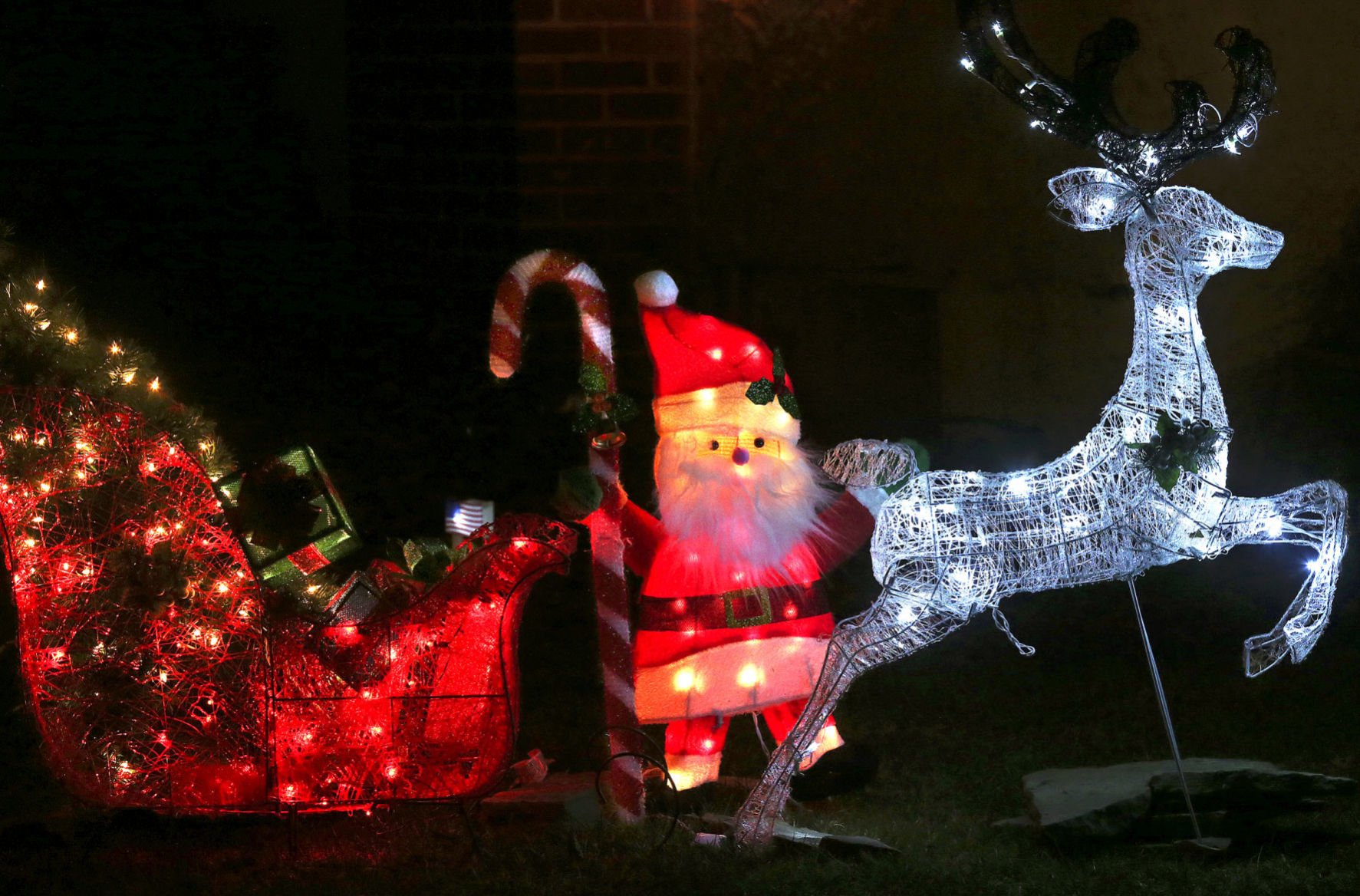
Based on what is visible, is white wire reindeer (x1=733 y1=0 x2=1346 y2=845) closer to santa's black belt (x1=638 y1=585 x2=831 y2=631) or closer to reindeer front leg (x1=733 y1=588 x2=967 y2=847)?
reindeer front leg (x1=733 y1=588 x2=967 y2=847)

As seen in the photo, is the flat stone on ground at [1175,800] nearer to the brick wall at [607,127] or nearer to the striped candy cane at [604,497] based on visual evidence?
the striped candy cane at [604,497]

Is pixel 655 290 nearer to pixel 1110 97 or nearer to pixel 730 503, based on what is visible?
pixel 730 503

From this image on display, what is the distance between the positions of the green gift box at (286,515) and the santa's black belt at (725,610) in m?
0.89

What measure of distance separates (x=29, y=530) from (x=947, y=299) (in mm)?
3507

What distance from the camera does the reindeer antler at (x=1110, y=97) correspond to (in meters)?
3.42

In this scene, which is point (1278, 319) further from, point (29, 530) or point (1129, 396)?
point (29, 530)

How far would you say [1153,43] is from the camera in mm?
5352

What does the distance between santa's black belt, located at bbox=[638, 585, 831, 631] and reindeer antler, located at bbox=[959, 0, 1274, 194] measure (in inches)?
58.4

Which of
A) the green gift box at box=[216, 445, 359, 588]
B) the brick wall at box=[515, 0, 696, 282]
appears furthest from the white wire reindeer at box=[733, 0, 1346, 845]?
the brick wall at box=[515, 0, 696, 282]

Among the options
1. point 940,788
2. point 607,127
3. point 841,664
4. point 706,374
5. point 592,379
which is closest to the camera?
point 841,664

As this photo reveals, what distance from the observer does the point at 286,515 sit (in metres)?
3.41

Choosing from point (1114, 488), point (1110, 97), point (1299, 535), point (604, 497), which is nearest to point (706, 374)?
point (604, 497)

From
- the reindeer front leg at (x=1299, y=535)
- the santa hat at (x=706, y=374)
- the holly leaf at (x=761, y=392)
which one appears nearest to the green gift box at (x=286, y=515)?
the santa hat at (x=706, y=374)

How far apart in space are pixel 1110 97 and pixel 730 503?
1477 millimetres
